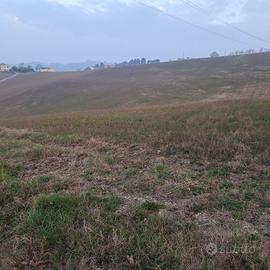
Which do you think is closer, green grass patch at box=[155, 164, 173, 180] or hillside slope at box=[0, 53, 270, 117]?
green grass patch at box=[155, 164, 173, 180]

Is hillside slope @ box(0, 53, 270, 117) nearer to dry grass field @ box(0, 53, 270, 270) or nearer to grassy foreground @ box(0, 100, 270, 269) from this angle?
dry grass field @ box(0, 53, 270, 270)

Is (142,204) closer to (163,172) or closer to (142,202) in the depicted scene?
(142,202)

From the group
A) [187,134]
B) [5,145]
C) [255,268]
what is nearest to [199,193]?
[255,268]

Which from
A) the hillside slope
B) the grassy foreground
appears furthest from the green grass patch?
the hillside slope

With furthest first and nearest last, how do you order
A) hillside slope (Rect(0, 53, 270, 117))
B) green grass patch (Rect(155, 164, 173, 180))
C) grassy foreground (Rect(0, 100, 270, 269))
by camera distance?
hillside slope (Rect(0, 53, 270, 117)) → green grass patch (Rect(155, 164, 173, 180)) → grassy foreground (Rect(0, 100, 270, 269))

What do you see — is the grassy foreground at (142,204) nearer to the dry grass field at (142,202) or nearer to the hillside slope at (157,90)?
the dry grass field at (142,202)

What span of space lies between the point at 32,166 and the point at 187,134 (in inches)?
201

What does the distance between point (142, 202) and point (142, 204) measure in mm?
145

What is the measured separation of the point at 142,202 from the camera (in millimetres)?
6340

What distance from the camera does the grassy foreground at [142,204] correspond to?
4738 millimetres

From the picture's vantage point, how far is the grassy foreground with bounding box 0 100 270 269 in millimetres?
4738

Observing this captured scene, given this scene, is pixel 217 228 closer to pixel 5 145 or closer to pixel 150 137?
pixel 150 137

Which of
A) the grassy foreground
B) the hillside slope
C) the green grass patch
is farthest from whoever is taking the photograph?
the hillside slope

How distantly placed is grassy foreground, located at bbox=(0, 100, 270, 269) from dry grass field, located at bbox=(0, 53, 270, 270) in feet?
0.06
